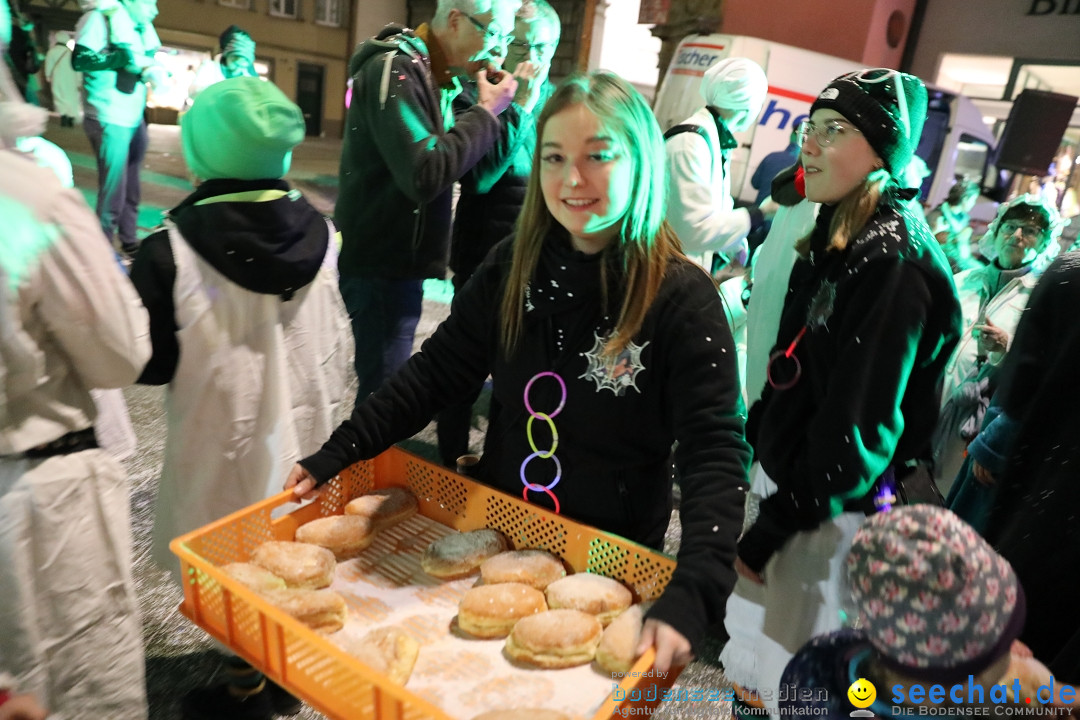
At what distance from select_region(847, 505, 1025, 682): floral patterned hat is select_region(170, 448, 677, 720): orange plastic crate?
0.29 m

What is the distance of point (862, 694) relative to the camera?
76 cm

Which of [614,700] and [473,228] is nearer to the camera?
[614,700]

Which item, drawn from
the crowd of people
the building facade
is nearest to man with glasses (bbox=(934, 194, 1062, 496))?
the crowd of people

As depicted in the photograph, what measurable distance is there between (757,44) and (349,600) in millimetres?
7460

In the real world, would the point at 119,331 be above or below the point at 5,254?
below

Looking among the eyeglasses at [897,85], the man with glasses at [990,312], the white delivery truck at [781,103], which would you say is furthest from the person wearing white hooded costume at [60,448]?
the white delivery truck at [781,103]

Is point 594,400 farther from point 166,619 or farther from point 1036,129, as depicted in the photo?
point 1036,129

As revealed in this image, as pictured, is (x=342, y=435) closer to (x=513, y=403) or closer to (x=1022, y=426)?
(x=513, y=403)

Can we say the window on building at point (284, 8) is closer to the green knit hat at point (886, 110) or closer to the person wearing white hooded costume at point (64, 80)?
the person wearing white hooded costume at point (64, 80)

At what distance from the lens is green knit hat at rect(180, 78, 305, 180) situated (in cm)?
144

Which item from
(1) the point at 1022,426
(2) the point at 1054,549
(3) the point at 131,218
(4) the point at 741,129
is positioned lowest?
(3) the point at 131,218

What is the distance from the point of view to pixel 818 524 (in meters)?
1.33

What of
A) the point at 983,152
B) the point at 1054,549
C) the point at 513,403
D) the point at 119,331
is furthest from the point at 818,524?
the point at 983,152

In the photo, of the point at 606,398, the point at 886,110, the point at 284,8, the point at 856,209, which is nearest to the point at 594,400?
the point at 606,398
